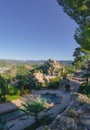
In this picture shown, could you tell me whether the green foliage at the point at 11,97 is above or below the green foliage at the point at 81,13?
below

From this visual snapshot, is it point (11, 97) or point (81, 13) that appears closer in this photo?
point (81, 13)

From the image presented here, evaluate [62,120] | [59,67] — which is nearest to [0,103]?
[62,120]

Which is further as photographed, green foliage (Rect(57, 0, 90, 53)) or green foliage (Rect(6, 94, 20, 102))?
green foliage (Rect(6, 94, 20, 102))

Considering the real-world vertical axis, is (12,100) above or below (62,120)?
below

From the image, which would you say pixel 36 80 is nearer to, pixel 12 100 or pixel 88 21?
pixel 12 100

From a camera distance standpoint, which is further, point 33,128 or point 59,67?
point 59,67

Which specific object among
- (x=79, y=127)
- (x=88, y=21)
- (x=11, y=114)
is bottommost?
(x=11, y=114)

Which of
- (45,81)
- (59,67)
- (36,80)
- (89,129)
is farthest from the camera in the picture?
(59,67)

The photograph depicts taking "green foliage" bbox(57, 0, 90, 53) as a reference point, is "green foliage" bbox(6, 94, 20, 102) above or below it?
below

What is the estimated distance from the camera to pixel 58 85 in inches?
1831

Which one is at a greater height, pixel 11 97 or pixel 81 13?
pixel 81 13

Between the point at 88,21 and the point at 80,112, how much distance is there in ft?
35.0

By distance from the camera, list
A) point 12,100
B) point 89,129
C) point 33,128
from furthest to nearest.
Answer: point 12,100, point 33,128, point 89,129

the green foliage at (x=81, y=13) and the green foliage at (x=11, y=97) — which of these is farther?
the green foliage at (x=11, y=97)
